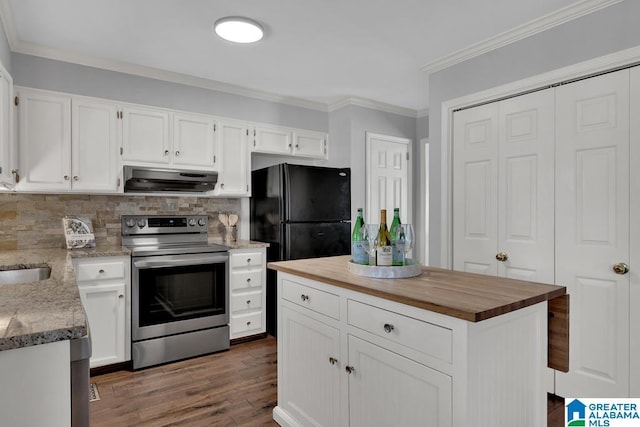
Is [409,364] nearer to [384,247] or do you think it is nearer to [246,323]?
[384,247]

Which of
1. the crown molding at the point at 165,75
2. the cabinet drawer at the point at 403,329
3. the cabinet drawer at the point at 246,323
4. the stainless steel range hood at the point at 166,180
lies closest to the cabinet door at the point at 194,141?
the stainless steel range hood at the point at 166,180

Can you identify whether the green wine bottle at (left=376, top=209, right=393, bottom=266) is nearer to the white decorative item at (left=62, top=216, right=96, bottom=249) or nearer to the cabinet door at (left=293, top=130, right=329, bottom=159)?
the white decorative item at (left=62, top=216, right=96, bottom=249)

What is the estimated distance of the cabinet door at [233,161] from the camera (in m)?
3.68

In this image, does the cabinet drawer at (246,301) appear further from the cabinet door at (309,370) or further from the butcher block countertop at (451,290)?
the butcher block countertop at (451,290)

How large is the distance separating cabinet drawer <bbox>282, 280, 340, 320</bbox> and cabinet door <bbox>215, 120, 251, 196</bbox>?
1.83 meters

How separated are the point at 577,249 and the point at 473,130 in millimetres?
1114

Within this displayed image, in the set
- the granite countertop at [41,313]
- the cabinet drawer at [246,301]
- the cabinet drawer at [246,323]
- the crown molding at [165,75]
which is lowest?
the cabinet drawer at [246,323]

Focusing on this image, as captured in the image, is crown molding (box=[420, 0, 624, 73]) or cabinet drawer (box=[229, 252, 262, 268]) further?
cabinet drawer (box=[229, 252, 262, 268])

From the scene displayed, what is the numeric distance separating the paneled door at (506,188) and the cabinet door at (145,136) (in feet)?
8.09

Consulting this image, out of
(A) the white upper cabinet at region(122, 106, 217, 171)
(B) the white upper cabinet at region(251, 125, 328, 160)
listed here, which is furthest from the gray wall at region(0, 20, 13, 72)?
(B) the white upper cabinet at region(251, 125, 328, 160)

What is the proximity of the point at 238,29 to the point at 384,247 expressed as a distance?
1.78m

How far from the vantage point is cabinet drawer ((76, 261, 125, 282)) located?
2.76 m

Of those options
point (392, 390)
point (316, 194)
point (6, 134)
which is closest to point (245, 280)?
point (316, 194)

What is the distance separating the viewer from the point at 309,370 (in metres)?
1.94
